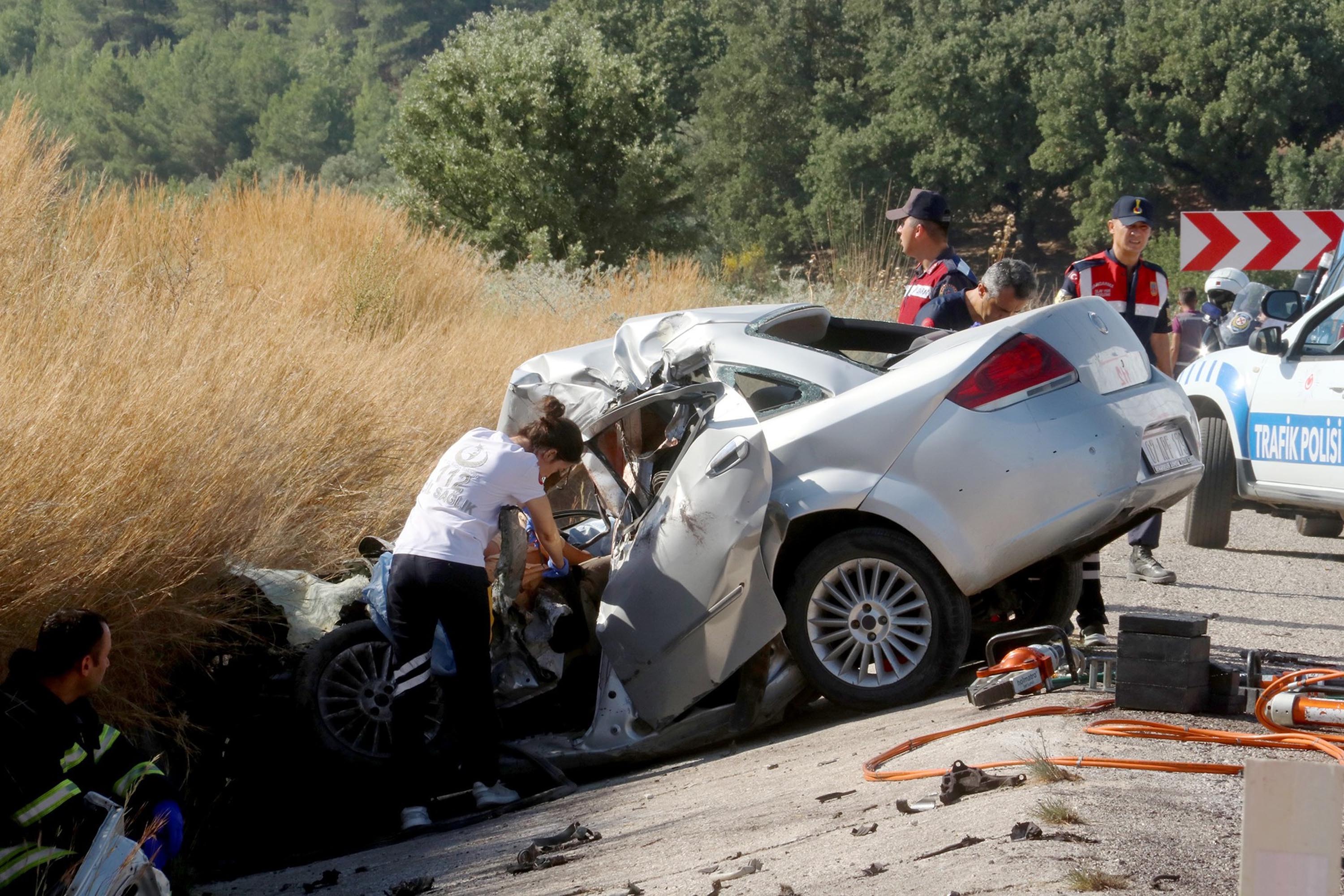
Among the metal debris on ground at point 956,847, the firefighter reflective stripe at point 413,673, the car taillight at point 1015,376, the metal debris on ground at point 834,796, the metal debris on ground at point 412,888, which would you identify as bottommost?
the metal debris on ground at point 412,888

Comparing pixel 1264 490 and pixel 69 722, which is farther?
pixel 1264 490

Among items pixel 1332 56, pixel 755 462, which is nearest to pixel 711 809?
pixel 755 462

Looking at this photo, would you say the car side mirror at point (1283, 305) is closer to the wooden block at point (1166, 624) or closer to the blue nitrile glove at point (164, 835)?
the wooden block at point (1166, 624)

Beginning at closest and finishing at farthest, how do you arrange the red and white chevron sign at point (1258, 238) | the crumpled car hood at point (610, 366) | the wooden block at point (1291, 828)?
the wooden block at point (1291, 828)
the crumpled car hood at point (610, 366)
the red and white chevron sign at point (1258, 238)

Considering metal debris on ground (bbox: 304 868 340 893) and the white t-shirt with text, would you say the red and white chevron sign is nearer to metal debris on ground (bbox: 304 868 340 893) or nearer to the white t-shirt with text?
the white t-shirt with text

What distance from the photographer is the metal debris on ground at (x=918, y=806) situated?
4.27 meters

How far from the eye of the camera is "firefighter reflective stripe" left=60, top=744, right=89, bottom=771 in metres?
3.98

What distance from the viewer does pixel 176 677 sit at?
6.14 m

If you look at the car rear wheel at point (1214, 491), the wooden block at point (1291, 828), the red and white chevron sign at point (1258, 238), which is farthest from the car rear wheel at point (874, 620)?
the red and white chevron sign at point (1258, 238)

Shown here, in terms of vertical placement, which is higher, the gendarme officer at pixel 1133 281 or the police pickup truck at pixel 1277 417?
the gendarme officer at pixel 1133 281

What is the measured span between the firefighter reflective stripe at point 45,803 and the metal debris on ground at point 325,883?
1.27 meters

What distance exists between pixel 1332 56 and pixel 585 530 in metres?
60.6

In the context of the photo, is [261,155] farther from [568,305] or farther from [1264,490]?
[1264,490]

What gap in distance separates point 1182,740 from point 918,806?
3.09ft
